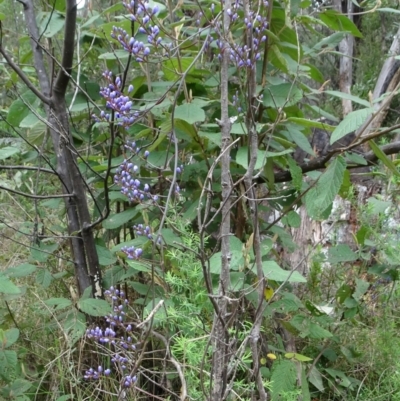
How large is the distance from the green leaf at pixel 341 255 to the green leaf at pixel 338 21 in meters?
0.76

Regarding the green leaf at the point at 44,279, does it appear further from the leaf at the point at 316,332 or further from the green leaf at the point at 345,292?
the green leaf at the point at 345,292

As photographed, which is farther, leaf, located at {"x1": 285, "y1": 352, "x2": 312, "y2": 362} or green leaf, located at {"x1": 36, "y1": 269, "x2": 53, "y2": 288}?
green leaf, located at {"x1": 36, "y1": 269, "x2": 53, "y2": 288}

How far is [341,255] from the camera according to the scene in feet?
6.43

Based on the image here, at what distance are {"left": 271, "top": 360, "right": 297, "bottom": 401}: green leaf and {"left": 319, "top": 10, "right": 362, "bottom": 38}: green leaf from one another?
1128 millimetres

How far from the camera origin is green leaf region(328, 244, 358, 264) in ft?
6.38

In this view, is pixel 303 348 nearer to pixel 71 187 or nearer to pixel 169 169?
pixel 169 169

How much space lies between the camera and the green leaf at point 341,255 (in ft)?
6.38

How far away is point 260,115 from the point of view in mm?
1773

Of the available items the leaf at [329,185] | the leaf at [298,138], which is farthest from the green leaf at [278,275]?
the leaf at [298,138]

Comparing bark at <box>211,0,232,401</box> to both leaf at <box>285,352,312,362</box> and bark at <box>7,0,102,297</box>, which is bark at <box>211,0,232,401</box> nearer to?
leaf at <box>285,352,312,362</box>

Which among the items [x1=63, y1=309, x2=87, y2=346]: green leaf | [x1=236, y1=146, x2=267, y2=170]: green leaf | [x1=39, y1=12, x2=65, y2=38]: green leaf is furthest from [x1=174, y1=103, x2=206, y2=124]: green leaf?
[x1=63, y1=309, x2=87, y2=346]: green leaf

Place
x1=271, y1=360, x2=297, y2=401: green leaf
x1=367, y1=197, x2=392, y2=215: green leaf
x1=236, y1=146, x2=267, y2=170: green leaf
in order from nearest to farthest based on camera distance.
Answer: x1=236, y1=146, x2=267, y2=170: green leaf → x1=271, y1=360, x2=297, y2=401: green leaf → x1=367, y1=197, x2=392, y2=215: green leaf

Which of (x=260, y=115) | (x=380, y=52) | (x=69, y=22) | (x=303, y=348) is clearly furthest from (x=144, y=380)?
(x=380, y=52)

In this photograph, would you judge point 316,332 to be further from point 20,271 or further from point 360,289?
point 20,271
